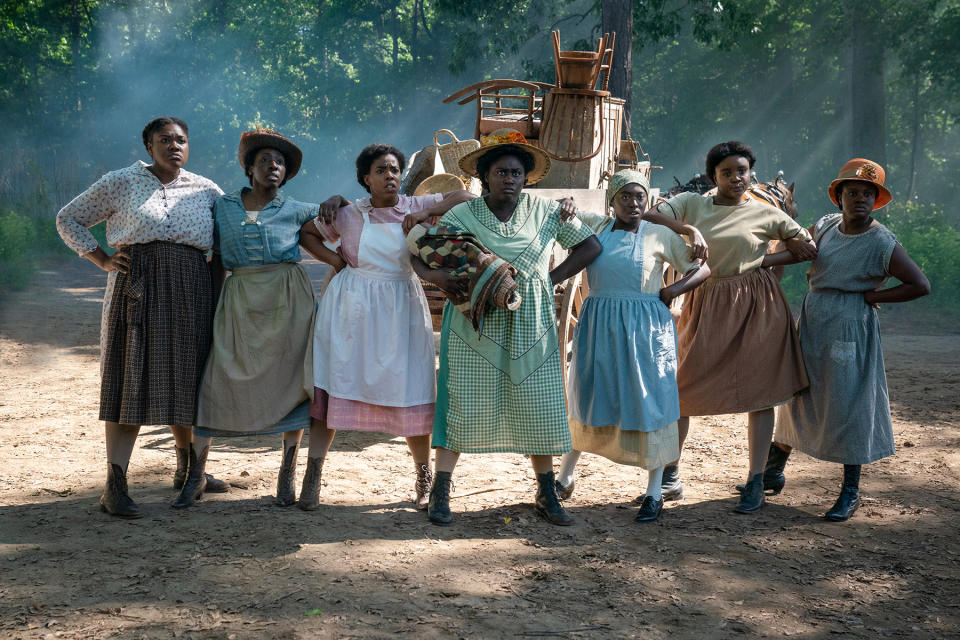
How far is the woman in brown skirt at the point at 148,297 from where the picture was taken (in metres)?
4.16

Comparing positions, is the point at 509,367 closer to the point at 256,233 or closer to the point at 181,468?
the point at 256,233

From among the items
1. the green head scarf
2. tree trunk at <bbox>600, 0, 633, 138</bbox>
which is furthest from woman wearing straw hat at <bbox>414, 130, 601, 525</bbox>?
tree trunk at <bbox>600, 0, 633, 138</bbox>

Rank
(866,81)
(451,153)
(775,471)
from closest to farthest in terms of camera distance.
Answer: (775,471)
(451,153)
(866,81)

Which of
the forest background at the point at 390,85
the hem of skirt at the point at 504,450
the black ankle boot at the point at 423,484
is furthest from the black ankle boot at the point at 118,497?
the forest background at the point at 390,85

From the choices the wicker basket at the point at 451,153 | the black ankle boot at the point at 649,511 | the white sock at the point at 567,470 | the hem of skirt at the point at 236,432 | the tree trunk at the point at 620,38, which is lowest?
the black ankle boot at the point at 649,511

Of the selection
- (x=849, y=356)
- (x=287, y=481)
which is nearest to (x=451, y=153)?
(x=287, y=481)

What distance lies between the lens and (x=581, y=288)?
6.22m

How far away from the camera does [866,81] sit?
70.4 feet

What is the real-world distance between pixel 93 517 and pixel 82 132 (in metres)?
28.5

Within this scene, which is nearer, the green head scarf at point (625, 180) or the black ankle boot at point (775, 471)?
the green head scarf at point (625, 180)

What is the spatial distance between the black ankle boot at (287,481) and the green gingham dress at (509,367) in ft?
2.67

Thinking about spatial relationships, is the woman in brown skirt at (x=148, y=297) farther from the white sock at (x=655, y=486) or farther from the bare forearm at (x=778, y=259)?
the bare forearm at (x=778, y=259)

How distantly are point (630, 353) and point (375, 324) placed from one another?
4.06 feet

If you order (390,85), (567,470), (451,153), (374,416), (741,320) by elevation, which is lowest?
(567,470)
